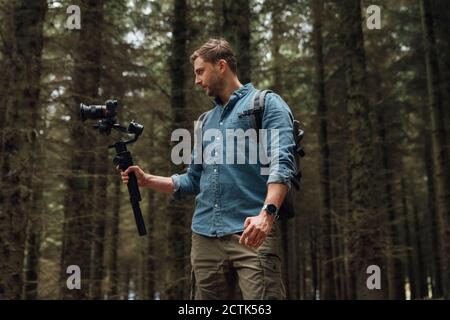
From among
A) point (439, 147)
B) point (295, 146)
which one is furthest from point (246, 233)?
point (439, 147)

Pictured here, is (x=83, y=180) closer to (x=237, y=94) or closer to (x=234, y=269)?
(x=237, y=94)

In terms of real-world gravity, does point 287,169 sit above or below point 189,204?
below

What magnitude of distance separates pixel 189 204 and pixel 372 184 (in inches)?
160

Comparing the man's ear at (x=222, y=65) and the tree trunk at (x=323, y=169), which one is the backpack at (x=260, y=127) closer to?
the man's ear at (x=222, y=65)

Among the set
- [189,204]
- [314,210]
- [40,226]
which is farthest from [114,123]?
[314,210]

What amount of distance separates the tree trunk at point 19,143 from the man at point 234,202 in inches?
159

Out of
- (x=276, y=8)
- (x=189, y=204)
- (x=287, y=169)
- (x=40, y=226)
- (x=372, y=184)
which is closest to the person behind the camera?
(x=287, y=169)

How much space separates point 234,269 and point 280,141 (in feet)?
2.90

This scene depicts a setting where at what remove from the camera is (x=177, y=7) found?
42.0 ft

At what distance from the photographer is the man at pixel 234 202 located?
3.17 metres

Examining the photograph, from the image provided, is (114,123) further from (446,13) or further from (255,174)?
(446,13)

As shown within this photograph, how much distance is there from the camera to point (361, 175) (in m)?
10.3

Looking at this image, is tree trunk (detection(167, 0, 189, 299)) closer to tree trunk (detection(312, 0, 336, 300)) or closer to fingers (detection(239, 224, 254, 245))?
tree trunk (detection(312, 0, 336, 300))
